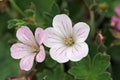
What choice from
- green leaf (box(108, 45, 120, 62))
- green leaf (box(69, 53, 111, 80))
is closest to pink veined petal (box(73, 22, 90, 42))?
green leaf (box(69, 53, 111, 80))

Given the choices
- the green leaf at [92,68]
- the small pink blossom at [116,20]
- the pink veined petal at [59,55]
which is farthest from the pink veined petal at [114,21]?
the pink veined petal at [59,55]

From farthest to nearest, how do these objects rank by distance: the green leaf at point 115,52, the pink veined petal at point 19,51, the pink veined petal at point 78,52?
the green leaf at point 115,52
the pink veined petal at point 19,51
the pink veined petal at point 78,52

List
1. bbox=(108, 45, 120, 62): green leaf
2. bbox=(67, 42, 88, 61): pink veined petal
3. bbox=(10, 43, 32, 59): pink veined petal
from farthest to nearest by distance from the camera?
bbox=(108, 45, 120, 62): green leaf → bbox=(10, 43, 32, 59): pink veined petal → bbox=(67, 42, 88, 61): pink veined petal

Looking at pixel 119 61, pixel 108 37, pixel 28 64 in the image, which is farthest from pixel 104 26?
pixel 28 64

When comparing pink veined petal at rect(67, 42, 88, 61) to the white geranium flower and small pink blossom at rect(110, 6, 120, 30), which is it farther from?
small pink blossom at rect(110, 6, 120, 30)

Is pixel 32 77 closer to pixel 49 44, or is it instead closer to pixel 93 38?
pixel 49 44

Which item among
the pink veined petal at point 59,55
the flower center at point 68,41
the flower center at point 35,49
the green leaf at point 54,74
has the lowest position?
the green leaf at point 54,74

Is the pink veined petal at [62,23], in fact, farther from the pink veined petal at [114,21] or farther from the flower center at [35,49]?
the pink veined petal at [114,21]

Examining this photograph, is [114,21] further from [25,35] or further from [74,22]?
[25,35]
